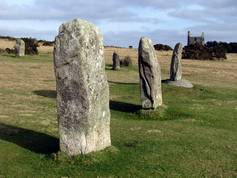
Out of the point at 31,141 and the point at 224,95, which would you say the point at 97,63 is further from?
the point at 224,95

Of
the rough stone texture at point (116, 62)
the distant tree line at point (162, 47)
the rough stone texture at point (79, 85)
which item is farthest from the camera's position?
the distant tree line at point (162, 47)

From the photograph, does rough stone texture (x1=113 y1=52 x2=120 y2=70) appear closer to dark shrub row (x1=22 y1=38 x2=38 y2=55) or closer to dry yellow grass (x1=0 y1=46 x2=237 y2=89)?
dry yellow grass (x1=0 y1=46 x2=237 y2=89)

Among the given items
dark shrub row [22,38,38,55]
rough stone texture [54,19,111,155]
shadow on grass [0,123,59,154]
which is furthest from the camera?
dark shrub row [22,38,38,55]

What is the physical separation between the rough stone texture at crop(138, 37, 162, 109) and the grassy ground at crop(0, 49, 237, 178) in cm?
78

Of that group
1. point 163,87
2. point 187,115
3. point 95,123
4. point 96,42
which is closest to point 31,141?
point 95,123

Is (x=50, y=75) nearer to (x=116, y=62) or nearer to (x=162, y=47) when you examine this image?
(x=116, y=62)

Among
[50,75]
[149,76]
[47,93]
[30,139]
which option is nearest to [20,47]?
[50,75]

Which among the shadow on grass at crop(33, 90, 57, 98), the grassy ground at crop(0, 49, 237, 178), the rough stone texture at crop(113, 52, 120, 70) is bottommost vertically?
the grassy ground at crop(0, 49, 237, 178)

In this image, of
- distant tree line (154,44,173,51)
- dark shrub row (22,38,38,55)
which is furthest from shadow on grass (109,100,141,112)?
distant tree line (154,44,173,51)

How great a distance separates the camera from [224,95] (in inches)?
1368

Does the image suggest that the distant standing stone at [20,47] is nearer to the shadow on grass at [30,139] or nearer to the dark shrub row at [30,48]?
the dark shrub row at [30,48]

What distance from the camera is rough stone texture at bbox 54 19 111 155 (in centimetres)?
1667

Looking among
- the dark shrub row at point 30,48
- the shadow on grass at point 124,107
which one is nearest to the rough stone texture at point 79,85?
the shadow on grass at point 124,107

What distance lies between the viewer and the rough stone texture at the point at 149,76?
87.9 ft
